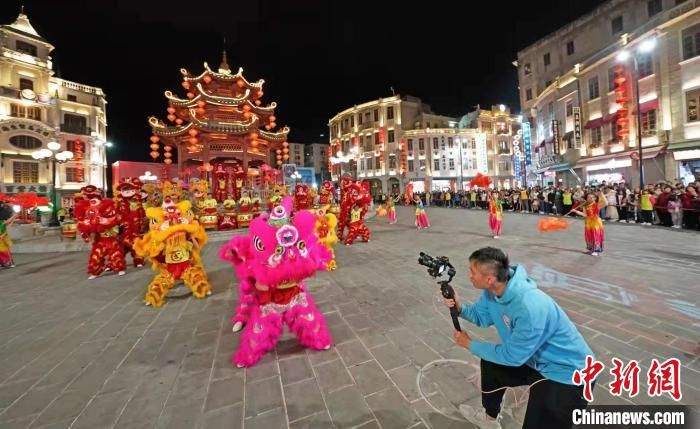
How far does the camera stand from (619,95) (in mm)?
17844

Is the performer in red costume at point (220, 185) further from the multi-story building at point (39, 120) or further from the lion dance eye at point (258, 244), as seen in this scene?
the multi-story building at point (39, 120)

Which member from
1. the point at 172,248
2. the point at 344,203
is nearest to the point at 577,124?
the point at 344,203

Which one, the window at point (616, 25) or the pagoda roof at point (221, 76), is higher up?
the window at point (616, 25)

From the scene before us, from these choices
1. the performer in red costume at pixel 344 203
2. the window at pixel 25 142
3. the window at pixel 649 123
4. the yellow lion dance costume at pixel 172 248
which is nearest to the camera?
the yellow lion dance costume at pixel 172 248

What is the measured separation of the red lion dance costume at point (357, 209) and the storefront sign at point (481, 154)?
36.9m

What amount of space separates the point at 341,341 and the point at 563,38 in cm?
3424

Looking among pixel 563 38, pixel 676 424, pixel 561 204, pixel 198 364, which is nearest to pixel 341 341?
Answer: pixel 198 364

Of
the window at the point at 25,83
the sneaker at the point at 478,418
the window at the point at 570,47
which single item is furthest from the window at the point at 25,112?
the window at the point at 570,47

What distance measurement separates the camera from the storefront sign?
1603 inches

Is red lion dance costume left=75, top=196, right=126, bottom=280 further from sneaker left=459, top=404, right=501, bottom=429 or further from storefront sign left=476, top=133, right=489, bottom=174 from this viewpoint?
storefront sign left=476, top=133, right=489, bottom=174

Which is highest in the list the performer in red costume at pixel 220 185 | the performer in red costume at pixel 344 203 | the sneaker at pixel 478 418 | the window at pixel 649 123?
the window at pixel 649 123

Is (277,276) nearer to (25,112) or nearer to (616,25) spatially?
(616,25)

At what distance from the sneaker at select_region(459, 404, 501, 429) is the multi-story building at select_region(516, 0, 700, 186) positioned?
1834 cm

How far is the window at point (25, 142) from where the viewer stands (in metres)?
24.9
